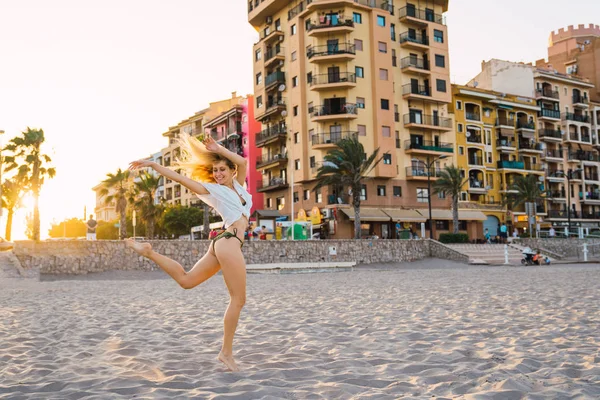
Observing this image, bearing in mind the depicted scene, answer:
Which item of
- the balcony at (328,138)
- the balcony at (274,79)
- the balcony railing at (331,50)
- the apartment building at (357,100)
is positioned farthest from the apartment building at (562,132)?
the balcony at (274,79)

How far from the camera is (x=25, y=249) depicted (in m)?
26.0

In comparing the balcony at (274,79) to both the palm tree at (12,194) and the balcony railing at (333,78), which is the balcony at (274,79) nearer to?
the balcony railing at (333,78)

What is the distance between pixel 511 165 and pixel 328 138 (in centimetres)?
2691

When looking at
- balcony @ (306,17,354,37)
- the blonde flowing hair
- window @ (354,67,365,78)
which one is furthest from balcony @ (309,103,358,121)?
the blonde flowing hair

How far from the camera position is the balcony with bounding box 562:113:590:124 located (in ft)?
245

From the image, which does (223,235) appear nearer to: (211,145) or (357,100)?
(211,145)

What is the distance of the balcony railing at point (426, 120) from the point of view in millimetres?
55812

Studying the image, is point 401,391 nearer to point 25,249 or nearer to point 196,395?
point 196,395

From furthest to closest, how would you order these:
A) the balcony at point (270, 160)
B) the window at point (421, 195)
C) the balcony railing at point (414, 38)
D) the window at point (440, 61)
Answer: the window at point (440, 61) → the balcony railing at point (414, 38) → the balcony at point (270, 160) → the window at point (421, 195)

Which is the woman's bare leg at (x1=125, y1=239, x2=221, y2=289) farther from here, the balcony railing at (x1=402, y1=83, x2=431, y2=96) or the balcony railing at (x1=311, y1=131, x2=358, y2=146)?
the balcony railing at (x1=402, y1=83, x2=431, y2=96)

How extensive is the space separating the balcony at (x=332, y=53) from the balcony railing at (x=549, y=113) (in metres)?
32.4

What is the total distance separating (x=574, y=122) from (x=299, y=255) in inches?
2294

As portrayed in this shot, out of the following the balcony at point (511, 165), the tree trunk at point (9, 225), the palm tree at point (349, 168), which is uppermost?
the balcony at point (511, 165)

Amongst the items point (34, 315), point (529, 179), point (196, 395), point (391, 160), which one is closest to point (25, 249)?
point (34, 315)
